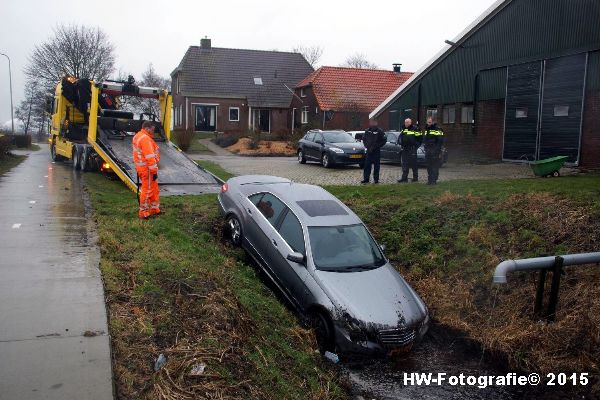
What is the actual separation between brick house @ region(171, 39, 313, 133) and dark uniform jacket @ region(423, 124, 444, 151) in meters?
31.2

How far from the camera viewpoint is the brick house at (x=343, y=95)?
120 ft

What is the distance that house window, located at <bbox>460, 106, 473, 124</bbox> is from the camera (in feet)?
70.9

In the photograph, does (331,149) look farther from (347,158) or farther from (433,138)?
(433,138)

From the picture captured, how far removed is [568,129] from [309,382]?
579 inches

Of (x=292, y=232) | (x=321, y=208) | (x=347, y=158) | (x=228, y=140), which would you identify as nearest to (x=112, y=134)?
(x=347, y=158)

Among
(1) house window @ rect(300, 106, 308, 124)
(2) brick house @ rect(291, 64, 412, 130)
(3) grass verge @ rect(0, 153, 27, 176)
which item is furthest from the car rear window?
(1) house window @ rect(300, 106, 308, 124)

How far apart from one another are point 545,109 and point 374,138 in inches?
277

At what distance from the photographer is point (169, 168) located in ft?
46.7

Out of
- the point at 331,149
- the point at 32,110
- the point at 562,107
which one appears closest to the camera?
the point at 562,107

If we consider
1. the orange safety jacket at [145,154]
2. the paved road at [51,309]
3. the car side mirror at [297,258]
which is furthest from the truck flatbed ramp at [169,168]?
the car side mirror at [297,258]

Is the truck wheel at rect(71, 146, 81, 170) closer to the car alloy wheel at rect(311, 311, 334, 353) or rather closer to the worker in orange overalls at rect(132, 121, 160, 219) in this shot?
the worker in orange overalls at rect(132, 121, 160, 219)

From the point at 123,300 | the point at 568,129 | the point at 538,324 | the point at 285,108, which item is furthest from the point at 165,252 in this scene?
the point at 285,108

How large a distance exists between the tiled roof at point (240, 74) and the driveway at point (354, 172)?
23.8 metres

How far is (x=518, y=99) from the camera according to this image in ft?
62.7
